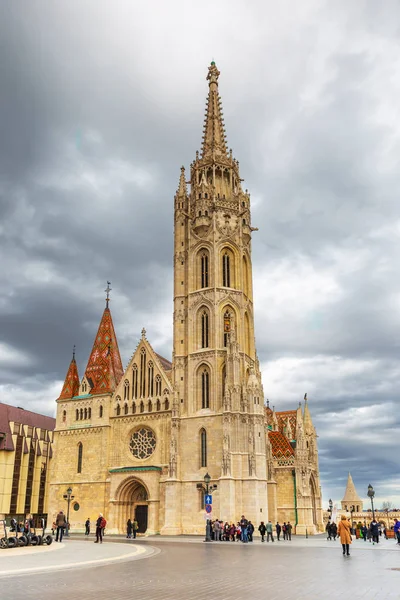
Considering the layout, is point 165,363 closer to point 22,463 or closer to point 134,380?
point 134,380

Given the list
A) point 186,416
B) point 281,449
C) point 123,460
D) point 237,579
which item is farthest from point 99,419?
point 237,579

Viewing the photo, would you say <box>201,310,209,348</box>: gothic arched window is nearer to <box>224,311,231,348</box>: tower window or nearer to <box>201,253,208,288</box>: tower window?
<box>224,311,231,348</box>: tower window

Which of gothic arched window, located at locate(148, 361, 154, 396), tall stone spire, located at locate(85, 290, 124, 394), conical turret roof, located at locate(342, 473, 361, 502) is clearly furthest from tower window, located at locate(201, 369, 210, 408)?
conical turret roof, located at locate(342, 473, 361, 502)

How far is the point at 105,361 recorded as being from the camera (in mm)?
54031

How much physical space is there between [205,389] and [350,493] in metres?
74.3

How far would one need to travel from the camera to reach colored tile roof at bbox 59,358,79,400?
54000 mm

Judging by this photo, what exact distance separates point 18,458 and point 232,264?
115 feet

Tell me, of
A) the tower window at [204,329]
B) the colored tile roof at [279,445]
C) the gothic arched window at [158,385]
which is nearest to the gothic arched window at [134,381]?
the gothic arched window at [158,385]

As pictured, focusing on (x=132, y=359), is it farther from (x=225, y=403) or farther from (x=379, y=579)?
(x=379, y=579)

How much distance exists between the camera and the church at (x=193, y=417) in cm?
4450

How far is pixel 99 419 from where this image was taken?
5081cm

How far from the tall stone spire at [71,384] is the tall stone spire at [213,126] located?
84.2 feet

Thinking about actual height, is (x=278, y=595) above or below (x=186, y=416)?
below

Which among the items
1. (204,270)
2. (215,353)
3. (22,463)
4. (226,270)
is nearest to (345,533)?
(215,353)
